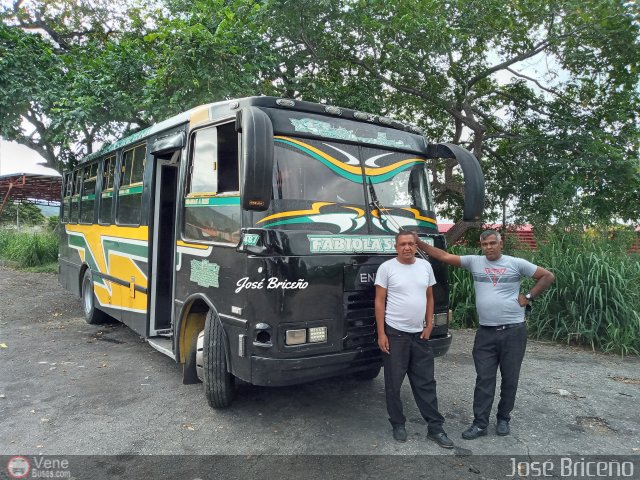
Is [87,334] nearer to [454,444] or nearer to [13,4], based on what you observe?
[454,444]

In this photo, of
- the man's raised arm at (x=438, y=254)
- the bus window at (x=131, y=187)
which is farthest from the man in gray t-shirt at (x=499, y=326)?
the bus window at (x=131, y=187)

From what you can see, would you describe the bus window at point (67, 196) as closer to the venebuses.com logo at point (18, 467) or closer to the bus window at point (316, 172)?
the venebuses.com logo at point (18, 467)

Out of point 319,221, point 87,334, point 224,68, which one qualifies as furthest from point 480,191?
point 87,334

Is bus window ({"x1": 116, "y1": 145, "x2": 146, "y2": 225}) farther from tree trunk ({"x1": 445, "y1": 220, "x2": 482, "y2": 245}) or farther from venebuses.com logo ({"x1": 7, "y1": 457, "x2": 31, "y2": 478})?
tree trunk ({"x1": 445, "y1": 220, "x2": 482, "y2": 245})

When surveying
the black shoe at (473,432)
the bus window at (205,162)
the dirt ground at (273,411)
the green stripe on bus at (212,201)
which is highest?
the bus window at (205,162)

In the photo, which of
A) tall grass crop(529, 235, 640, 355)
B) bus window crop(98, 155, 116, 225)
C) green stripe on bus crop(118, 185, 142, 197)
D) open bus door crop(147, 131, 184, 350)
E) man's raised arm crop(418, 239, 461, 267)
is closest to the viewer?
man's raised arm crop(418, 239, 461, 267)

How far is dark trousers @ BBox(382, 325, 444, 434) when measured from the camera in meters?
4.00

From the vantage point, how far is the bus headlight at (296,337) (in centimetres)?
380

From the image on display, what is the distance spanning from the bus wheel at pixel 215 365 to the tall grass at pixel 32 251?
1574 cm

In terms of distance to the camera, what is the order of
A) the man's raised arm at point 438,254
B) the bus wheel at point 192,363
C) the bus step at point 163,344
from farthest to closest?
the bus step at point 163,344 → the bus wheel at point 192,363 → the man's raised arm at point 438,254

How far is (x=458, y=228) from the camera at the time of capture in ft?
38.0

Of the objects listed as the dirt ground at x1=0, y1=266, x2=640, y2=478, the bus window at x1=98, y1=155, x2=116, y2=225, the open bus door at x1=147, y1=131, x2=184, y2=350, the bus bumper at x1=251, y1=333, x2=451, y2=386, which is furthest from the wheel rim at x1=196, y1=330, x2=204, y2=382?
the bus window at x1=98, y1=155, x2=116, y2=225

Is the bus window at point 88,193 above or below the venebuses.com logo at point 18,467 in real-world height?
above

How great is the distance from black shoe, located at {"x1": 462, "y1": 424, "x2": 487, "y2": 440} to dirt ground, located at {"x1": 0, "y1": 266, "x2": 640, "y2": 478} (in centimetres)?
6
